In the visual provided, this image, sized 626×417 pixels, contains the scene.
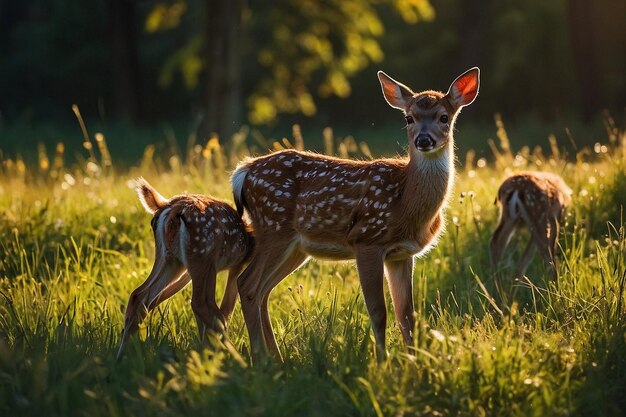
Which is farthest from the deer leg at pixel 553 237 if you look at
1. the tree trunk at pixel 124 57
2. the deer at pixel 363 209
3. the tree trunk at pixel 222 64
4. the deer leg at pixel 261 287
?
the tree trunk at pixel 124 57

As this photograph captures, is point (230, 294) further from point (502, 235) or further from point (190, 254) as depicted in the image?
point (502, 235)

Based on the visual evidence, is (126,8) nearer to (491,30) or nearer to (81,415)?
(491,30)

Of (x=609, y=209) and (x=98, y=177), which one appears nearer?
(x=609, y=209)

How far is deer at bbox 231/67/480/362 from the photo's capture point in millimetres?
6012

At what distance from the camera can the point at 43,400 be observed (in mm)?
4648

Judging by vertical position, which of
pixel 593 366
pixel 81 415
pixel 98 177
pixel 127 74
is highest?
pixel 127 74

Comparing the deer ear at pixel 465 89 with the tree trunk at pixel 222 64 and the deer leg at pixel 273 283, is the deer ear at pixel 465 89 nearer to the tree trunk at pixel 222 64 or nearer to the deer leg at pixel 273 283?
the deer leg at pixel 273 283

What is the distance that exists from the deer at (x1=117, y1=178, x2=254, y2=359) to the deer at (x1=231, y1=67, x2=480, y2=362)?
9.4 inches

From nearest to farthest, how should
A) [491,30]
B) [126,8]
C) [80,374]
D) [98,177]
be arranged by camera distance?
[80,374], [98,177], [126,8], [491,30]

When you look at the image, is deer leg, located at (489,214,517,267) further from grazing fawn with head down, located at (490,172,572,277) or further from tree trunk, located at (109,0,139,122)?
tree trunk, located at (109,0,139,122)

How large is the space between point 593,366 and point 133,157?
12883 millimetres

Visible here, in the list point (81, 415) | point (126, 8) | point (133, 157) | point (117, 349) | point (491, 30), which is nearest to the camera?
point (81, 415)

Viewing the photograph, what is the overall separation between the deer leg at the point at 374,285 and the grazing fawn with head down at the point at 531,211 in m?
1.96

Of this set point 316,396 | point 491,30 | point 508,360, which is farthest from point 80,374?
point 491,30
